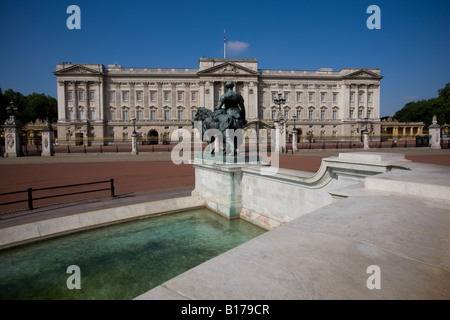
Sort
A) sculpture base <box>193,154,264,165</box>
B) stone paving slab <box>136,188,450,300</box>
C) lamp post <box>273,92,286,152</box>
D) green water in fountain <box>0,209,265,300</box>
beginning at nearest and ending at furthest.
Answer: stone paving slab <box>136,188,450,300</box>, green water in fountain <box>0,209,265,300</box>, sculpture base <box>193,154,264,165</box>, lamp post <box>273,92,286,152</box>

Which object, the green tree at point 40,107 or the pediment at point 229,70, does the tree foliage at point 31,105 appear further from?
the pediment at point 229,70

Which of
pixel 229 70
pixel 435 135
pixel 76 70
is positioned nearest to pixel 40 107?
pixel 76 70

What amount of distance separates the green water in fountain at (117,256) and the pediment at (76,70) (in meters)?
58.5

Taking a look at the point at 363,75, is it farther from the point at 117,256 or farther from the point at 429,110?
the point at 117,256

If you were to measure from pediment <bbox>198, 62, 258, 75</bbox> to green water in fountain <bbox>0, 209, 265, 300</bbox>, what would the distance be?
55234 millimetres

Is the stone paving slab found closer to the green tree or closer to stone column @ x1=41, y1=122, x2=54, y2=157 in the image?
stone column @ x1=41, y1=122, x2=54, y2=157

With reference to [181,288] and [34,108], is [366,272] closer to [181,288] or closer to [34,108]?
[181,288]

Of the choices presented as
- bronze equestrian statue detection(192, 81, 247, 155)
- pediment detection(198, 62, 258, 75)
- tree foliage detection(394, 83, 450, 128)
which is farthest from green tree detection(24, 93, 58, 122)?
tree foliage detection(394, 83, 450, 128)

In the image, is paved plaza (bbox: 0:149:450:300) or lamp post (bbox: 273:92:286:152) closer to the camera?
paved plaza (bbox: 0:149:450:300)

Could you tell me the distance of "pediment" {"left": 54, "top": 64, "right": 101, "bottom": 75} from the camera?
2135 inches

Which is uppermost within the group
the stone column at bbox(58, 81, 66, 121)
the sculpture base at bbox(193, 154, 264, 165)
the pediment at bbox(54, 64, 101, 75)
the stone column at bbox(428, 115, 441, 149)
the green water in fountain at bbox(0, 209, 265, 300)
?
the pediment at bbox(54, 64, 101, 75)

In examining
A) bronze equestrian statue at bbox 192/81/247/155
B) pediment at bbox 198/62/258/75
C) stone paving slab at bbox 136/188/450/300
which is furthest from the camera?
pediment at bbox 198/62/258/75
